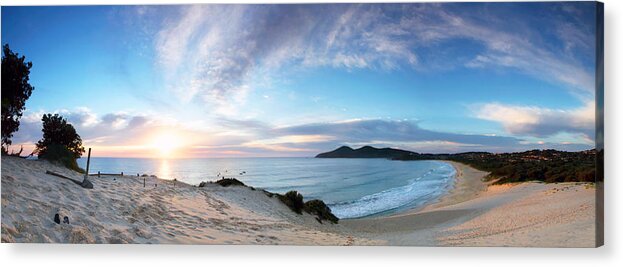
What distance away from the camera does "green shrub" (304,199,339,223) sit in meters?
5.10

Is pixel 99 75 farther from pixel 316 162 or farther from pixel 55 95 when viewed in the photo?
pixel 316 162

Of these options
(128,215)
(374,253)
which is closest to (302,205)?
(374,253)

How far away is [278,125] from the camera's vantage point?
441 cm

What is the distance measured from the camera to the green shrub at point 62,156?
4.33 metres

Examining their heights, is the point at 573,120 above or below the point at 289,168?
above

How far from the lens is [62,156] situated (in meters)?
4.35

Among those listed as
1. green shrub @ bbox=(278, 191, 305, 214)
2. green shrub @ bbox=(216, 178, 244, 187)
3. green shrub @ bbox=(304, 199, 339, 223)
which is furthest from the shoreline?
green shrub @ bbox=(216, 178, 244, 187)

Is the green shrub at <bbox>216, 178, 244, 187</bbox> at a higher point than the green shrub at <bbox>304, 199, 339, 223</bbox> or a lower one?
higher

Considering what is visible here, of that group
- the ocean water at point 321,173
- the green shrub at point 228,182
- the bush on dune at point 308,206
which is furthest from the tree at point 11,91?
the bush on dune at point 308,206

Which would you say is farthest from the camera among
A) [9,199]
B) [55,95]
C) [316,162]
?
[316,162]

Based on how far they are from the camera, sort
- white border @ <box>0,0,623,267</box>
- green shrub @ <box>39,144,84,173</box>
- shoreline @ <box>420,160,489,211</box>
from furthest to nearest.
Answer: shoreline @ <box>420,160,489,211</box>, green shrub @ <box>39,144,84,173</box>, white border @ <box>0,0,623,267</box>

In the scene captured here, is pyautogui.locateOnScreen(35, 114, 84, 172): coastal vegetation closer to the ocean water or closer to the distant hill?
the ocean water

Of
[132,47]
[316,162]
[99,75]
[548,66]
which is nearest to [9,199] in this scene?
[99,75]

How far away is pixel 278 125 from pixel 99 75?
1.80 meters
